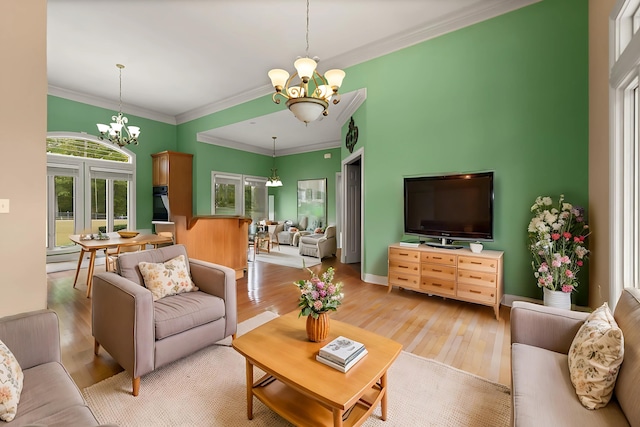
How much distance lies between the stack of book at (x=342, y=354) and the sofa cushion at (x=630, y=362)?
106cm

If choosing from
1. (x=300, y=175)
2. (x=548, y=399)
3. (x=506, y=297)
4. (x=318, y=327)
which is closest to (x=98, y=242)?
(x=318, y=327)

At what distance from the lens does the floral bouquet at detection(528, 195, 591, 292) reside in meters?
2.80

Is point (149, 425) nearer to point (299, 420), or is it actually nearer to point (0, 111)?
point (299, 420)

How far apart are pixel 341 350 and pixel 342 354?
0.13ft

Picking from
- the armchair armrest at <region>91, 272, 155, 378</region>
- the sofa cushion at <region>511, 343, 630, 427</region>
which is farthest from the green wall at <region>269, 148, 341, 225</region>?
the sofa cushion at <region>511, 343, 630, 427</region>

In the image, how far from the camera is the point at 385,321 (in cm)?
308

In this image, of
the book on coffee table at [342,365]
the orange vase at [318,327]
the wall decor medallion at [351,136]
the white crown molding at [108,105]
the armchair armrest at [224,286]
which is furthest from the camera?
the white crown molding at [108,105]

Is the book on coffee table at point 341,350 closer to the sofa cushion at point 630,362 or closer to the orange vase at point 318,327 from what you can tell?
the orange vase at point 318,327

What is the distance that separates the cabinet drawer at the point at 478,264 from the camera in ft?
10.3

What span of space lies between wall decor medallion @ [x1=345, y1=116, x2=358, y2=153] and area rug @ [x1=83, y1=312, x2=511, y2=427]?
388cm

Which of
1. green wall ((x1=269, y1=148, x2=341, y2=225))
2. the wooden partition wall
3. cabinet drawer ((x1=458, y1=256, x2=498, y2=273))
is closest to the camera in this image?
cabinet drawer ((x1=458, y1=256, x2=498, y2=273))

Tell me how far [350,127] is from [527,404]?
4968 millimetres

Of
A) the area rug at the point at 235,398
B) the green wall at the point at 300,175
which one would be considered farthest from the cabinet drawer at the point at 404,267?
the green wall at the point at 300,175

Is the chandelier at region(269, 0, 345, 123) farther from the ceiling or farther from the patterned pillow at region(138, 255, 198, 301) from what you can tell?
the patterned pillow at region(138, 255, 198, 301)
